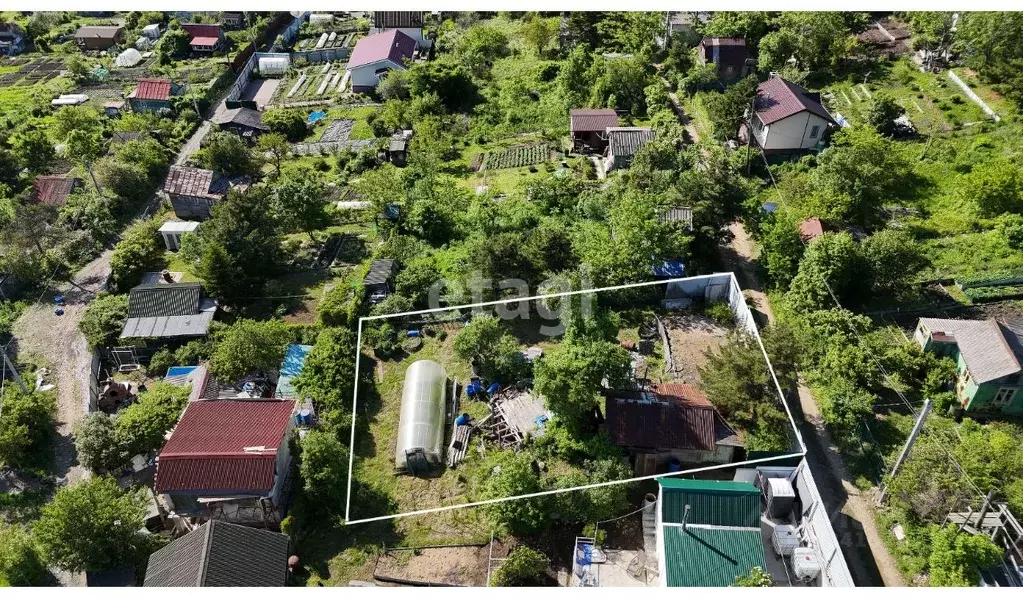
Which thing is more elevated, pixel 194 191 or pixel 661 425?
pixel 661 425

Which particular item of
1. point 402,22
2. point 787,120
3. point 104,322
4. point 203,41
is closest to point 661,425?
point 787,120

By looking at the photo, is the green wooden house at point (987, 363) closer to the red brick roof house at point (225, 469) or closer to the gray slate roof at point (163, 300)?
the red brick roof house at point (225, 469)

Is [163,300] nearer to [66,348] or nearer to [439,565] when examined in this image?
[66,348]

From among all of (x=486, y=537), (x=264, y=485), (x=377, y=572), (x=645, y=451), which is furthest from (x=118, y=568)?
(x=645, y=451)

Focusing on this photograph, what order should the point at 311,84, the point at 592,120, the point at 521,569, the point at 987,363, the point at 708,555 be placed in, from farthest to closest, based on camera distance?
Answer: the point at 311,84 → the point at 592,120 → the point at 987,363 → the point at 521,569 → the point at 708,555

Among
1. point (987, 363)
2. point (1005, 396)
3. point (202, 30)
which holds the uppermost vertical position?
point (987, 363)

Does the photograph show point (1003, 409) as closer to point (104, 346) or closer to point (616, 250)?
point (616, 250)

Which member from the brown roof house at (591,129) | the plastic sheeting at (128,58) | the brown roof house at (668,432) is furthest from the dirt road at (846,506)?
the plastic sheeting at (128,58)
